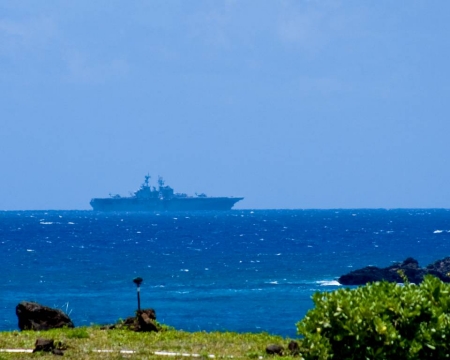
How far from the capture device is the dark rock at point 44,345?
13719mm

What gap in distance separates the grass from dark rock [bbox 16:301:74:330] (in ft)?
2.94

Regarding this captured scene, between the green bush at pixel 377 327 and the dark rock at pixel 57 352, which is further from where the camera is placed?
the dark rock at pixel 57 352

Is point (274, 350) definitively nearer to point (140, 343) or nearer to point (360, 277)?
point (140, 343)

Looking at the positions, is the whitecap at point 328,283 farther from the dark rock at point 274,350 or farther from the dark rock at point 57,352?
the dark rock at point 57,352

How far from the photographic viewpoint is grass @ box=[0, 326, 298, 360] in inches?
532

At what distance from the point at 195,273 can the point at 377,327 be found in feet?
184

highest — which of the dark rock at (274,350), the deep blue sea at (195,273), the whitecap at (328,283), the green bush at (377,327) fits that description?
the green bush at (377,327)

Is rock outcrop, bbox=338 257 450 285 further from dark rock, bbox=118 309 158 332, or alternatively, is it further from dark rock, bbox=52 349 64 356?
dark rock, bbox=52 349 64 356

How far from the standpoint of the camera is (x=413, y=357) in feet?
31.0

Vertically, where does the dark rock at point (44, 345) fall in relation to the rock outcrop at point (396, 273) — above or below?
above

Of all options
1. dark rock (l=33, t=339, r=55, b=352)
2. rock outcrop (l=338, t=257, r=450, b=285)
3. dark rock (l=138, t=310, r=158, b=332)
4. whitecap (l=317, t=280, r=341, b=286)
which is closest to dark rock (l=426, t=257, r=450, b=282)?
rock outcrop (l=338, t=257, r=450, b=285)

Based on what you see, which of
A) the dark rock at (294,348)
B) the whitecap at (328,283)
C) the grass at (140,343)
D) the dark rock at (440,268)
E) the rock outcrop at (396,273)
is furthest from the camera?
the whitecap at (328,283)

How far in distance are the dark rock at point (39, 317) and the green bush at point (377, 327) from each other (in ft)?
29.5

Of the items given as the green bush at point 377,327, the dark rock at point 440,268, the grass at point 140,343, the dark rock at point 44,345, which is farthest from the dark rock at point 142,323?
the dark rock at point 440,268
